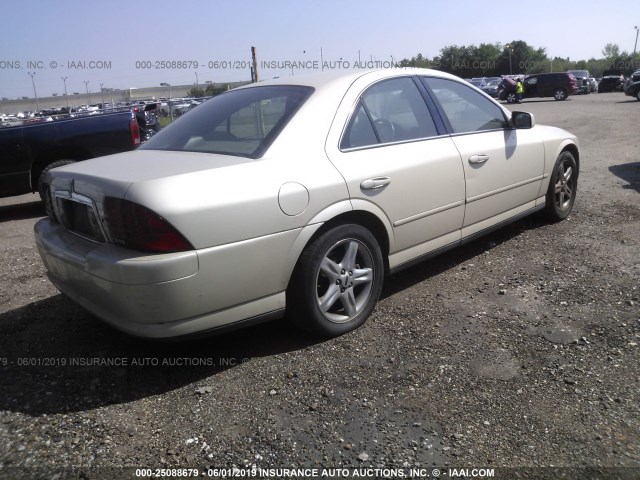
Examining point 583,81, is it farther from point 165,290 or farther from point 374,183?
point 165,290

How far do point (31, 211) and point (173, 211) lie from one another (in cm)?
649

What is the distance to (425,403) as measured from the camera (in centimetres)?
260

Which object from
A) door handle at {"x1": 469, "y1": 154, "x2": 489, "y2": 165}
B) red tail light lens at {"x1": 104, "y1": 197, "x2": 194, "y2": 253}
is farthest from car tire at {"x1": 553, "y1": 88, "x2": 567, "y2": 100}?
red tail light lens at {"x1": 104, "y1": 197, "x2": 194, "y2": 253}

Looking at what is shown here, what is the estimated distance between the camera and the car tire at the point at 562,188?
5.12 meters

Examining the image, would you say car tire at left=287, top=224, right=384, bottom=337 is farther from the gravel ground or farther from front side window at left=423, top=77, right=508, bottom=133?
front side window at left=423, top=77, right=508, bottom=133

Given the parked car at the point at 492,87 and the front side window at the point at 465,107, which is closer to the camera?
the front side window at the point at 465,107

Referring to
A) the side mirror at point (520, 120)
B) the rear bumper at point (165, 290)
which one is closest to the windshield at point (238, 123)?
the rear bumper at point (165, 290)

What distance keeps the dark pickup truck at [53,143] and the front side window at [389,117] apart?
5114 mm

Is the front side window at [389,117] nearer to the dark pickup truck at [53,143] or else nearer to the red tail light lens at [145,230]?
the red tail light lens at [145,230]

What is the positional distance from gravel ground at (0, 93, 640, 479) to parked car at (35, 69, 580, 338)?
345 millimetres

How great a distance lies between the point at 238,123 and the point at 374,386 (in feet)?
5.94

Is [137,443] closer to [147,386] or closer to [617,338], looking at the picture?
[147,386]

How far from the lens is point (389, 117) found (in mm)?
3666

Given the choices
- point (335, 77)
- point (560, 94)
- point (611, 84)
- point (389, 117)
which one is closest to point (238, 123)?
point (335, 77)
